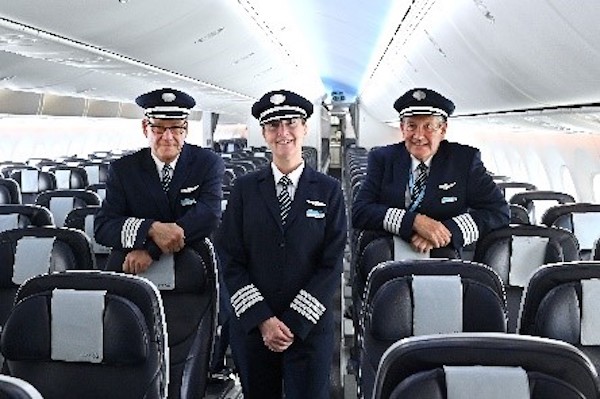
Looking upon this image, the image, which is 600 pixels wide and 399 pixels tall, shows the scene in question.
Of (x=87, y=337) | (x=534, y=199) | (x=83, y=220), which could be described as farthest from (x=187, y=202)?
(x=534, y=199)

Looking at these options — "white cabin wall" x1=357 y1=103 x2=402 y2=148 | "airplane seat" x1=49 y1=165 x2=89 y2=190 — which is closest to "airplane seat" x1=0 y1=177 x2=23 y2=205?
"airplane seat" x1=49 y1=165 x2=89 y2=190

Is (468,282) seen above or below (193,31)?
below

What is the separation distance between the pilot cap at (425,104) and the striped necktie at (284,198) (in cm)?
93

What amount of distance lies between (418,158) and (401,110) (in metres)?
0.28

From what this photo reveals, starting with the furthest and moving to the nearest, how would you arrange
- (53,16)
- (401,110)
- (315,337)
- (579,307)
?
(53,16) < (401,110) < (315,337) < (579,307)

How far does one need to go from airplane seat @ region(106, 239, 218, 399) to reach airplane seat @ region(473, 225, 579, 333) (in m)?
1.51

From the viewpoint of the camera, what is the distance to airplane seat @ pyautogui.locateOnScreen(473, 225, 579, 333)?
15.5ft

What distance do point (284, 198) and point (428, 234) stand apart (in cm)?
91

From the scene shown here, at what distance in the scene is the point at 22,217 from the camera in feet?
20.1

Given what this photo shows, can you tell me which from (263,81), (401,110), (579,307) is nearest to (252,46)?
(263,81)

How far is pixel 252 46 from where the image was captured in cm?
1380

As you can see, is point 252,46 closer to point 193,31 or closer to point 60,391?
point 193,31

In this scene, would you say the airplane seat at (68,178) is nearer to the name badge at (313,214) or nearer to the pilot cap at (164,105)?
the pilot cap at (164,105)

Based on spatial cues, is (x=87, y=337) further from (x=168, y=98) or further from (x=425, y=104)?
(x=425, y=104)
